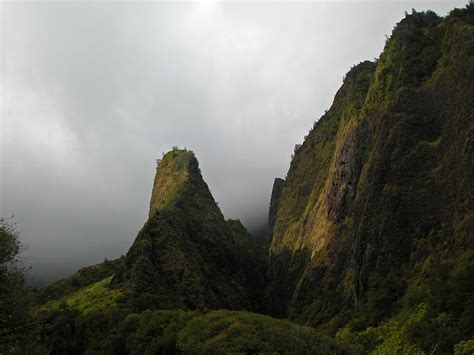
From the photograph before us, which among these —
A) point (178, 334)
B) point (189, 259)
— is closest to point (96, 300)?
point (189, 259)

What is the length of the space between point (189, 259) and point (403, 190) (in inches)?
2801

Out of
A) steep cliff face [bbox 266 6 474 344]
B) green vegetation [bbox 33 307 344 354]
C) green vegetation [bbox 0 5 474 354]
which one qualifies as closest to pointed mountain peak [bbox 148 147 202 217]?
green vegetation [bbox 0 5 474 354]

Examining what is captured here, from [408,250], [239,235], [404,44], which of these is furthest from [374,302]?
[239,235]

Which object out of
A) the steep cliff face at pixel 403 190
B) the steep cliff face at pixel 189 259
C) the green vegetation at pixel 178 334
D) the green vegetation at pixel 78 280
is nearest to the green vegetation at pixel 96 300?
the steep cliff face at pixel 189 259

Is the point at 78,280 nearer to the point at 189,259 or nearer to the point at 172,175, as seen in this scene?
the point at 189,259

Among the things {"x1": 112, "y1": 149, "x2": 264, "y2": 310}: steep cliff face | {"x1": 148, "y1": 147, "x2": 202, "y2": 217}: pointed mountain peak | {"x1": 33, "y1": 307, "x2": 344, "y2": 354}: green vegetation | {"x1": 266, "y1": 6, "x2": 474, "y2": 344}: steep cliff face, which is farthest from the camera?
{"x1": 148, "y1": 147, "x2": 202, "y2": 217}: pointed mountain peak

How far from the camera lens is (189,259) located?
11225 centimetres

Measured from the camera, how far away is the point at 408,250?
165 feet

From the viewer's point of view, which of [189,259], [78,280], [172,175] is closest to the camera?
[189,259]

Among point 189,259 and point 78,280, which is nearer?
point 189,259

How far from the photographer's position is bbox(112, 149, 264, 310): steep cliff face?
9831 cm

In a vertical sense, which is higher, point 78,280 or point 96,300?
point 78,280

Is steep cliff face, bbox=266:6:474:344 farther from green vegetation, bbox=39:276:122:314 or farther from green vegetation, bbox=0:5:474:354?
green vegetation, bbox=39:276:122:314

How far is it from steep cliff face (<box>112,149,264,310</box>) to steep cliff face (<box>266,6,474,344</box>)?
30.3 m
